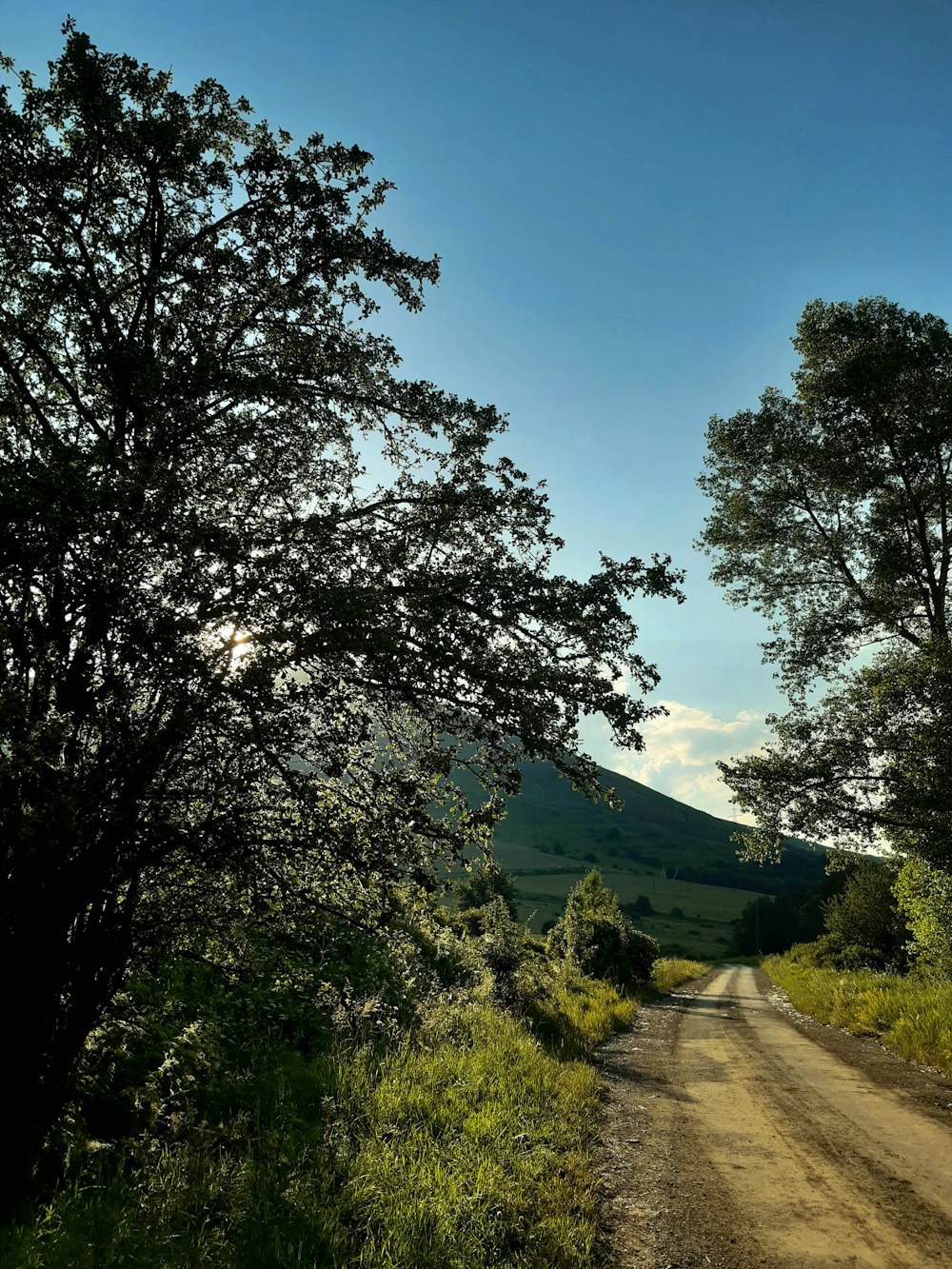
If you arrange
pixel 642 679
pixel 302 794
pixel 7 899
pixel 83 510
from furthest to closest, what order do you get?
pixel 642 679
pixel 302 794
pixel 7 899
pixel 83 510

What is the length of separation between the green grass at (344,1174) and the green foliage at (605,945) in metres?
20.3

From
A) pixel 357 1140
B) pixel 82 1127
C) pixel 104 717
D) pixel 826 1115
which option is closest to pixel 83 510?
pixel 104 717

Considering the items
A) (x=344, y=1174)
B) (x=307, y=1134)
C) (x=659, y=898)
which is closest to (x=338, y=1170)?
(x=344, y=1174)

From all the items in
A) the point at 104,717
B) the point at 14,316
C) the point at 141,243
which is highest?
the point at 141,243

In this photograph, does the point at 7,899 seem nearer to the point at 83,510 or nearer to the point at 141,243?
the point at 83,510

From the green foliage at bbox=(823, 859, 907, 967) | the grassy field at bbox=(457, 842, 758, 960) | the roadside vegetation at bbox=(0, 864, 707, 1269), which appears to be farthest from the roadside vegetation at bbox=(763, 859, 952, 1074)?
the grassy field at bbox=(457, 842, 758, 960)

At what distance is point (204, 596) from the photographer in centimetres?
533

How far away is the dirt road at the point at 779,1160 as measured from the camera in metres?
5.84

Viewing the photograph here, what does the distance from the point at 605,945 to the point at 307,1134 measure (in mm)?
25493

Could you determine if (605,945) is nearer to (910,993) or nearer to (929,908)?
(929,908)

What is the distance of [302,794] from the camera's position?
6148 mm

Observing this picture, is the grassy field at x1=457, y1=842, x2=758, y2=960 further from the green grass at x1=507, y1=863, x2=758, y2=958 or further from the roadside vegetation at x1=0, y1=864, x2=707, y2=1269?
the roadside vegetation at x1=0, y1=864, x2=707, y2=1269

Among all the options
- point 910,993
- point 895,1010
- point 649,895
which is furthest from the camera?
point 649,895

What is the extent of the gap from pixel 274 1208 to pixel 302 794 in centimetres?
344
